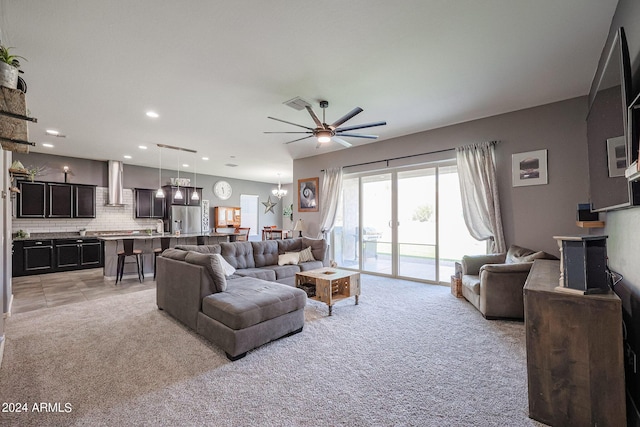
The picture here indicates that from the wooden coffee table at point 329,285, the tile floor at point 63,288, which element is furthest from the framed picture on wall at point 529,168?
the tile floor at point 63,288

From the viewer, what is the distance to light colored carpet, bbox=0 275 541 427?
177 centimetres

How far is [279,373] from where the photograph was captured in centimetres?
224

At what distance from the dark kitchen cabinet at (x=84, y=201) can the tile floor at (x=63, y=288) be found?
5.18 feet

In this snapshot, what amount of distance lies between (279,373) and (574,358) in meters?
1.97

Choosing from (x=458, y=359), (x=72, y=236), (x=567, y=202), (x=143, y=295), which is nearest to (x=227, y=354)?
(x=458, y=359)

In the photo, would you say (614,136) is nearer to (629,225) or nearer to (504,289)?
(629,225)

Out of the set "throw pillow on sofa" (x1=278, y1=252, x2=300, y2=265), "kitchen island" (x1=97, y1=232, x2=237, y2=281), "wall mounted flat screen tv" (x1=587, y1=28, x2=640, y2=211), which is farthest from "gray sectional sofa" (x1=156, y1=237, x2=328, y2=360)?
A: "kitchen island" (x1=97, y1=232, x2=237, y2=281)

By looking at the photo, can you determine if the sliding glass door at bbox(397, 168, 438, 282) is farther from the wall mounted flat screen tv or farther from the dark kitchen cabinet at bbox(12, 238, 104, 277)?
the dark kitchen cabinet at bbox(12, 238, 104, 277)

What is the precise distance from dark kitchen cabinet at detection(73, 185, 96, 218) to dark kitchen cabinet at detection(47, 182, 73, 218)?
0.11m

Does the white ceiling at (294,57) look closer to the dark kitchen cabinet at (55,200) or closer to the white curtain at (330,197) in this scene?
the white curtain at (330,197)

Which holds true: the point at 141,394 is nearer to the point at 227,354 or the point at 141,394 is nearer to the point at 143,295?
the point at 227,354

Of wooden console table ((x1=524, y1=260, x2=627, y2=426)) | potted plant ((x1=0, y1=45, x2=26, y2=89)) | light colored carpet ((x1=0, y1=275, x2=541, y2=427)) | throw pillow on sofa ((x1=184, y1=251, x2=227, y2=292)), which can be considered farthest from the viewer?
throw pillow on sofa ((x1=184, y1=251, x2=227, y2=292))

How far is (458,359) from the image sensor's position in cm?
247

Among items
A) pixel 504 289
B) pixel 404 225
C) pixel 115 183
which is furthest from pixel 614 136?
pixel 115 183
